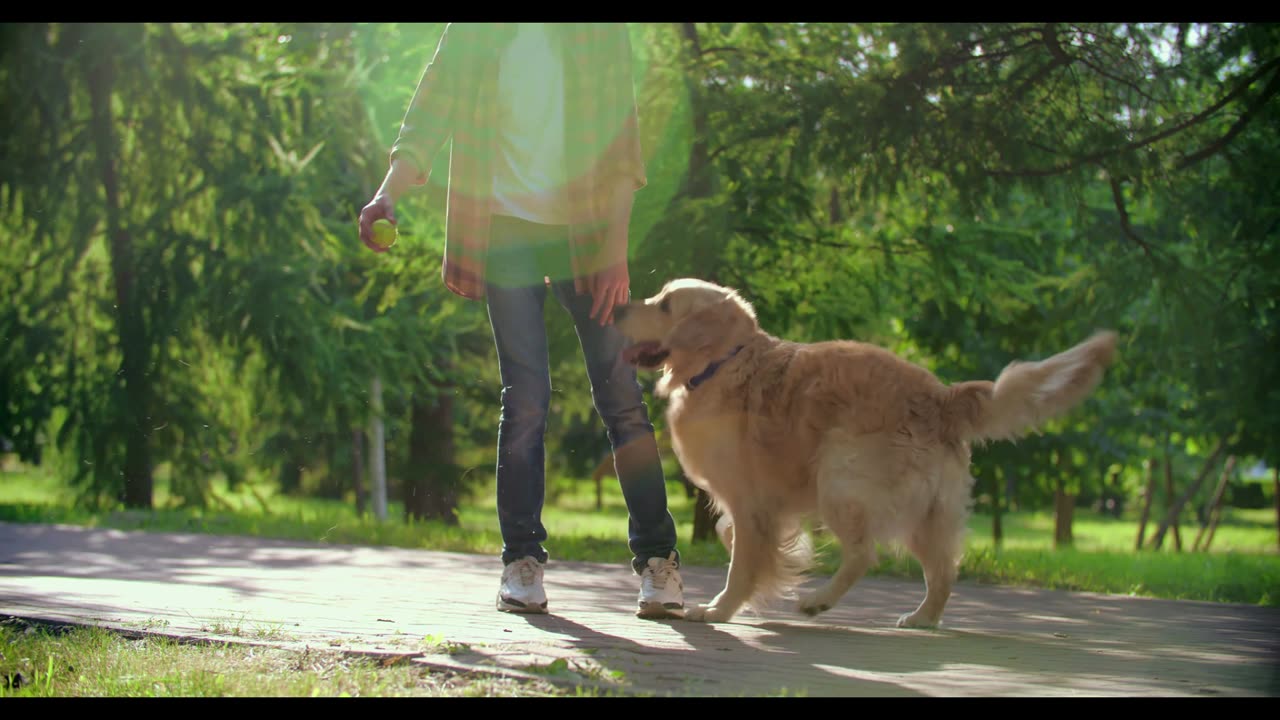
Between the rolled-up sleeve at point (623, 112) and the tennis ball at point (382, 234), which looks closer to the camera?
the tennis ball at point (382, 234)

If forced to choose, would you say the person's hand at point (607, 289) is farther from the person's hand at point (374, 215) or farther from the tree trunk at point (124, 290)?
the tree trunk at point (124, 290)

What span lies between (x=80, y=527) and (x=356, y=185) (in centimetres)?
738

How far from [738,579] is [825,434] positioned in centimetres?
61

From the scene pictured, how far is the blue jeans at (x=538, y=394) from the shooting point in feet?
13.0

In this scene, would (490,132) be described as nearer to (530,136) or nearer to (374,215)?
(530,136)

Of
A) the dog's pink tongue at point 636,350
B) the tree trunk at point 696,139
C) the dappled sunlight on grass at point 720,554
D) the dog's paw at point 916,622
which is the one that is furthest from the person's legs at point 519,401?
the tree trunk at point 696,139

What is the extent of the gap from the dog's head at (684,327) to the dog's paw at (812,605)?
92 cm

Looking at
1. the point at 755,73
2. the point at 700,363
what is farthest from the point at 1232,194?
the point at 700,363

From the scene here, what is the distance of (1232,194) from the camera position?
6.82 m

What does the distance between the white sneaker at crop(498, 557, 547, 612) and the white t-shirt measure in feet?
4.07

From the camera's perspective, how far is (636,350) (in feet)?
13.9

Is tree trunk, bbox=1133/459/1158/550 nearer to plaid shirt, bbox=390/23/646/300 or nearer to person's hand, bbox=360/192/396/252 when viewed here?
plaid shirt, bbox=390/23/646/300
